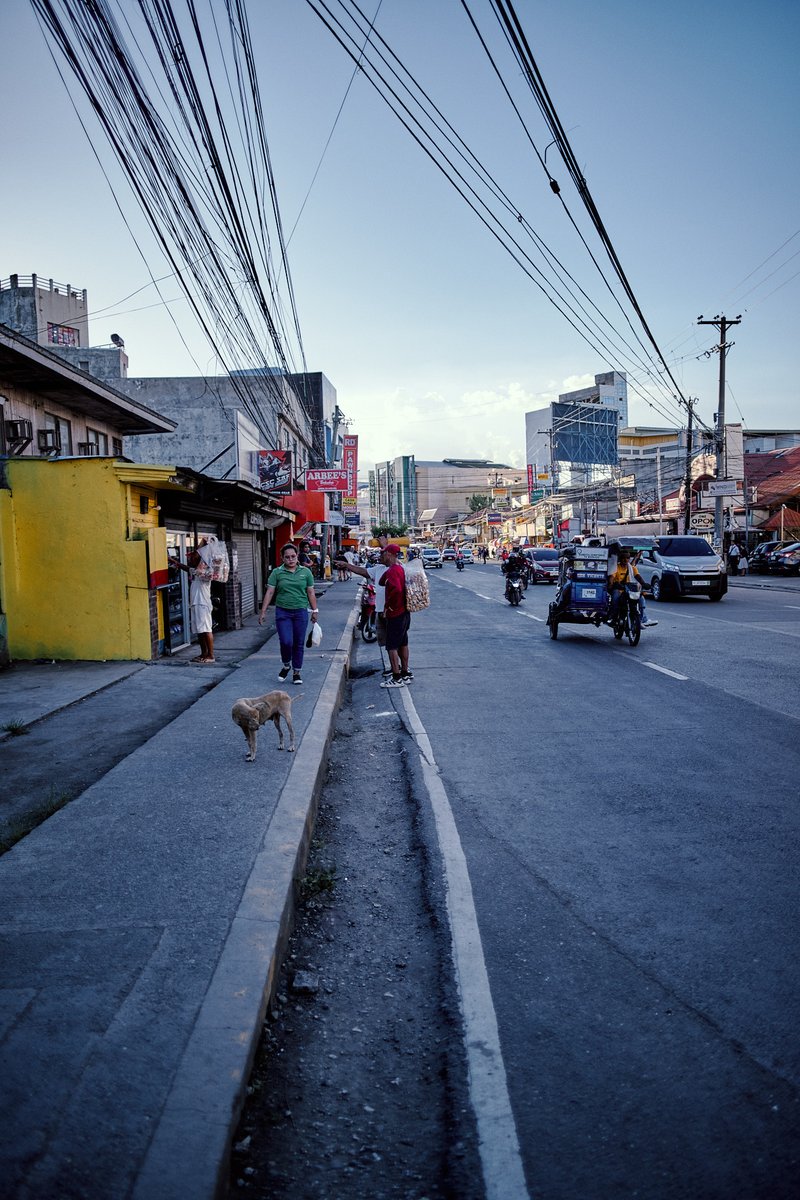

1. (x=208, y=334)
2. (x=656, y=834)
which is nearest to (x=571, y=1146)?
(x=656, y=834)

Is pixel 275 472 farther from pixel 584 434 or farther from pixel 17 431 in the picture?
pixel 584 434

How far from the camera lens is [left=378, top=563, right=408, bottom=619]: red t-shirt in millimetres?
10844

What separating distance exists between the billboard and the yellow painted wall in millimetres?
62561

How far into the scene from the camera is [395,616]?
10961 millimetres

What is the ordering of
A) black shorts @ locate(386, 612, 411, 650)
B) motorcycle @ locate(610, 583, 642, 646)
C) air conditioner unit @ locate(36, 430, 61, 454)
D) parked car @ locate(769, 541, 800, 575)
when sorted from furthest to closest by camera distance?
parked car @ locate(769, 541, 800, 575) < air conditioner unit @ locate(36, 430, 61, 454) < motorcycle @ locate(610, 583, 642, 646) < black shorts @ locate(386, 612, 411, 650)

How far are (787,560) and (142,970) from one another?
4073cm

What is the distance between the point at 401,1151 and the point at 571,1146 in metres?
0.53

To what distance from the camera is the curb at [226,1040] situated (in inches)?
87.9

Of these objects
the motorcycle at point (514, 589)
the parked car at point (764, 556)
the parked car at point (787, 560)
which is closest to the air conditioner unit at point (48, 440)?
the motorcycle at point (514, 589)

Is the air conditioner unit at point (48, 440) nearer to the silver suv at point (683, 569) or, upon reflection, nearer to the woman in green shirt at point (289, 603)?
the woman in green shirt at point (289, 603)

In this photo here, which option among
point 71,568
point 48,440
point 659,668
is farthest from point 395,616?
point 48,440

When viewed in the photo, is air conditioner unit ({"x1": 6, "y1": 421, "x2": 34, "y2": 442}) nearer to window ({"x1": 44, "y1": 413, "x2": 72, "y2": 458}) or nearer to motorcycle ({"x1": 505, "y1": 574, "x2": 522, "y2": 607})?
window ({"x1": 44, "y1": 413, "x2": 72, "y2": 458})

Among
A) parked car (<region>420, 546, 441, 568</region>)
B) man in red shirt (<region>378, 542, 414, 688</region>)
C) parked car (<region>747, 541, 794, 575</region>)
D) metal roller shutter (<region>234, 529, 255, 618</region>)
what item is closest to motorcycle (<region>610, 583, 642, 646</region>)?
man in red shirt (<region>378, 542, 414, 688</region>)

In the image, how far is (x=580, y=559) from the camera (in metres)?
15.9
